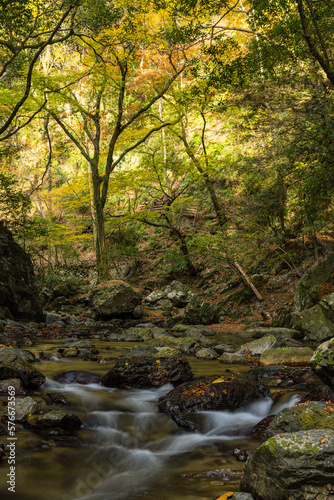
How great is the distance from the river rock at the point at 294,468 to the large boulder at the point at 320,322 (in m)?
6.28

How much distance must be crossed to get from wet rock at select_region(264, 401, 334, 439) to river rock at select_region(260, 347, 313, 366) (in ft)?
10.1

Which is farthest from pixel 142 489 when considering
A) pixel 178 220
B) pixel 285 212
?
pixel 178 220

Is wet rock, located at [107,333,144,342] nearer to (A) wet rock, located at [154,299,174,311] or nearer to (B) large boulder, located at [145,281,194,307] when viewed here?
(A) wet rock, located at [154,299,174,311]

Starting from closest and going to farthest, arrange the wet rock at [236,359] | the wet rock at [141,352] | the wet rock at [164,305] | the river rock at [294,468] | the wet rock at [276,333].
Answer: the river rock at [294,468]
the wet rock at [141,352]
the wet rock at [236,359]
the wet rock at [276,333]
the wet rock at [164,305]

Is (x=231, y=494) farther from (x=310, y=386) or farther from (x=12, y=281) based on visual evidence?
(x=12, y=281)

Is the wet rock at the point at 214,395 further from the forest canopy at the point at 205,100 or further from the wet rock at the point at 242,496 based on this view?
the forest canopy at the point at 205,100

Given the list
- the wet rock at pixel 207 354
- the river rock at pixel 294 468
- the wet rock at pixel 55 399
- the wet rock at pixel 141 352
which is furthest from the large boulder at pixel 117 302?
the river rock at pixel 294 468

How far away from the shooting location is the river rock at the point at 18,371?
14.9ft

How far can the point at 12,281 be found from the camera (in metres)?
10.4

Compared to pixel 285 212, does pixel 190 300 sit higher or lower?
lower

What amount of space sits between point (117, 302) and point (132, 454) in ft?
29.8

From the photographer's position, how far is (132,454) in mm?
3611

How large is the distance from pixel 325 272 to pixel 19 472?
9256 millimetres

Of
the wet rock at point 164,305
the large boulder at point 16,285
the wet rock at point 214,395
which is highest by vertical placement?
the large boulder at point 16,285
